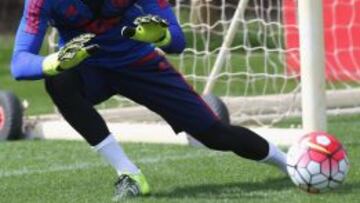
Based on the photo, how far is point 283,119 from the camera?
333 inches

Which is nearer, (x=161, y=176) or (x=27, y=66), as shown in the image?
(x=27, y=66)

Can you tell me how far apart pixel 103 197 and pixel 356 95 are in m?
4.20

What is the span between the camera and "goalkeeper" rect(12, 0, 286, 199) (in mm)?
4918

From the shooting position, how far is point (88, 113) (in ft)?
16.5

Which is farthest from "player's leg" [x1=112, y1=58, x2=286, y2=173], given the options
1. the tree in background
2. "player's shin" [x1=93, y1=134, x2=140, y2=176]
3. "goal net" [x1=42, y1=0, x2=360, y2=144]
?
the tree in background

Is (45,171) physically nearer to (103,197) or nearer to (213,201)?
(103,197)

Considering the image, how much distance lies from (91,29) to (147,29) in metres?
0.41

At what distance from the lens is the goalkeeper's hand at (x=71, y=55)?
4492 mm

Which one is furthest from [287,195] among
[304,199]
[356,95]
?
[356,95]

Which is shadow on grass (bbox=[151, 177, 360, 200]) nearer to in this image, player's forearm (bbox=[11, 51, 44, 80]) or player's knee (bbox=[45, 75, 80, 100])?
player's knee (bbox=[45, 75, 80, 100])

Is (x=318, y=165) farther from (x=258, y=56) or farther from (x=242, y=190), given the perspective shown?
(x=258, y=56)

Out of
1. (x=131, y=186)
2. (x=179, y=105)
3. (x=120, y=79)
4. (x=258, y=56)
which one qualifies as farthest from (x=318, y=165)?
(x=258, y=56)

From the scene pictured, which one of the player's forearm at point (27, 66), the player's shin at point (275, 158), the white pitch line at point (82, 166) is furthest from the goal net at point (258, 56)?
the player's forearm at point (27, 66)

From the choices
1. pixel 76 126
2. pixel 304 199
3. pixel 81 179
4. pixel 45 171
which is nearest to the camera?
pixel 304 199
